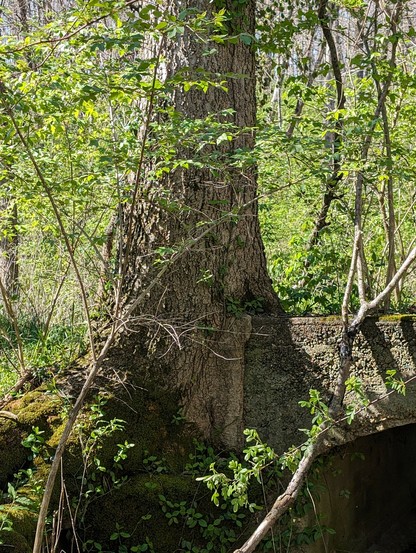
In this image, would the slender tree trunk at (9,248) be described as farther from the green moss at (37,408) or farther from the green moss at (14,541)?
the green moss at (14,541)

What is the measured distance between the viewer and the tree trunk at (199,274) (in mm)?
5383

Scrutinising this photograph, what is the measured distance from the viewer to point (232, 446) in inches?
218

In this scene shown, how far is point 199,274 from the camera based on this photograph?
5.51 metres

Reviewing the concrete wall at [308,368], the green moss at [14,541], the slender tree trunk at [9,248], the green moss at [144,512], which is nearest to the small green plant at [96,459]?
the green moss at [144,512]

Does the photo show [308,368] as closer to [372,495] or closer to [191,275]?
[191,275]

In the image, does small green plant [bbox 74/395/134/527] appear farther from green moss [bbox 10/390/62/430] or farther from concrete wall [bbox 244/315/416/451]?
concrete wall [bbox 244/315/416/451]

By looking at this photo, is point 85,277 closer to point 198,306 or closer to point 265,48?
point 198,306

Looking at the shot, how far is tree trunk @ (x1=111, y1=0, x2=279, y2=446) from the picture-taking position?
17.7 feet

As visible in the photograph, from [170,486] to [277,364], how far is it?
123cm

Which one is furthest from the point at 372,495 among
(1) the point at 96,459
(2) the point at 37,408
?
(2) the point at 37,408

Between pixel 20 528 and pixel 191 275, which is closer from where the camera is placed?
pixel 20 528

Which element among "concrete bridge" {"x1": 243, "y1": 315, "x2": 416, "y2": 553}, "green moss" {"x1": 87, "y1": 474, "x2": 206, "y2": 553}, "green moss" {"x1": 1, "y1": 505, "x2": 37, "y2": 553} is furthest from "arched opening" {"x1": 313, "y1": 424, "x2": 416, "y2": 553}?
"green moss" {"x1": 1, "y1": 505, "x2": 37, "y2": 553}

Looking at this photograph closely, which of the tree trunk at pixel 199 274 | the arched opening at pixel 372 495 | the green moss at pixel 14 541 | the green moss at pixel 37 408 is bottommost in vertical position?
A: the arched opening at pixel 372 495

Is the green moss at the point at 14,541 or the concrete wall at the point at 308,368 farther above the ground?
the concrete wall at the point at 308,368
